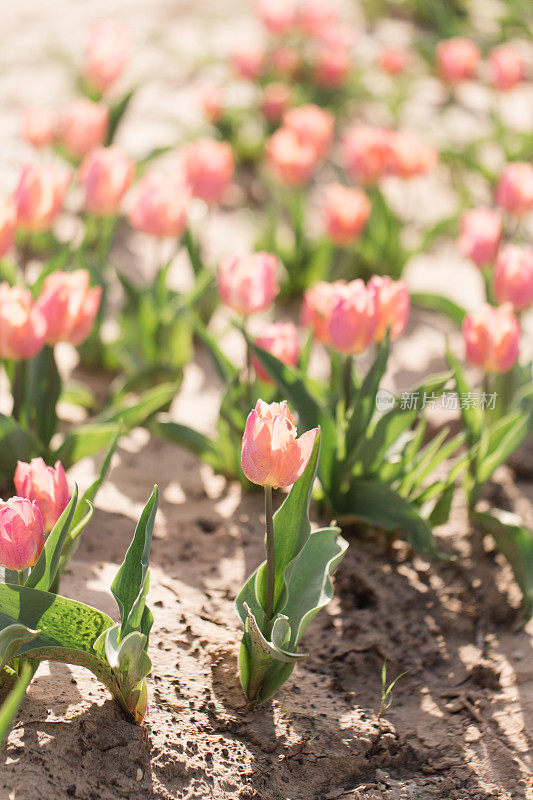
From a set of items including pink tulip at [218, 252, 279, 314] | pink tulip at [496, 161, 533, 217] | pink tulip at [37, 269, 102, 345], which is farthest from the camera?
pink tulip at [496, 161, 533, 217]

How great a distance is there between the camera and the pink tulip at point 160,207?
2.93 metres

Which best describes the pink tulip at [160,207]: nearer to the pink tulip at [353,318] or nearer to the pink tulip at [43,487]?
the pink tulip at [353,318]

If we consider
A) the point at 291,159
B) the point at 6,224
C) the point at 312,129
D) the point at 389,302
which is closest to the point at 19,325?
the point at 6,224

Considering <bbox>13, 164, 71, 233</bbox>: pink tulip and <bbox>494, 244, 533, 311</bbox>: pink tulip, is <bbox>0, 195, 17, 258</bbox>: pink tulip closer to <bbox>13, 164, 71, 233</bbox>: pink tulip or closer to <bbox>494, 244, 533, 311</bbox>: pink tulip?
<bbox>13, 164, 71, 233</bbox>: pink tulip

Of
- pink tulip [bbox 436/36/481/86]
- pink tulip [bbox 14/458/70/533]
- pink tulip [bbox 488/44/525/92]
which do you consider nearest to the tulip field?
pink tulip [bbox 14/458/70/533]

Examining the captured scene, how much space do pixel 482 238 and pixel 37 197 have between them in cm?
145

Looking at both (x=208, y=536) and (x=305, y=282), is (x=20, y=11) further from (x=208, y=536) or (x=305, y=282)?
(x=208, y=536)

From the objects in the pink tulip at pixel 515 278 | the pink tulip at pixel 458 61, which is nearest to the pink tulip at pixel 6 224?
the pink tulip at pixel 515 278

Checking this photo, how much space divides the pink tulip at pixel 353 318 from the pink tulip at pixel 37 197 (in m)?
1.03

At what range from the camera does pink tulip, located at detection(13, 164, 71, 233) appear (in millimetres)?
2639

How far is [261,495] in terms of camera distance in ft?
8.64

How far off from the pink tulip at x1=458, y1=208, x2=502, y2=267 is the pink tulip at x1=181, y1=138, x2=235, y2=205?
0.94 metres

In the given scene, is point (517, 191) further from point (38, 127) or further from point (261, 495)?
point (38, 127)

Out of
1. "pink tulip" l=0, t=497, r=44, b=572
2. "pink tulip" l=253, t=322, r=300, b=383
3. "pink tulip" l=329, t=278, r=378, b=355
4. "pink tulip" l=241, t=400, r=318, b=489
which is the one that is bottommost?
"pink tulip" l=253, t=322, r=300, b=383
